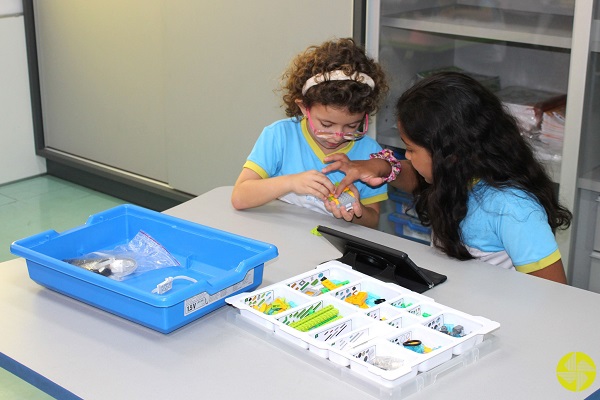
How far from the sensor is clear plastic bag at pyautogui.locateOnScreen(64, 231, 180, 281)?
1460 mm

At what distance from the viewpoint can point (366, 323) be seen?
1.27m

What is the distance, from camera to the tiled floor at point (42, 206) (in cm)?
317

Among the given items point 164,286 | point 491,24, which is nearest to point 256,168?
point 164,286

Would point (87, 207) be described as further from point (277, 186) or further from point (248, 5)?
point (277, 186)

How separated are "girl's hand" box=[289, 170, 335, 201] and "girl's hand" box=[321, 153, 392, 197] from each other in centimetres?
5

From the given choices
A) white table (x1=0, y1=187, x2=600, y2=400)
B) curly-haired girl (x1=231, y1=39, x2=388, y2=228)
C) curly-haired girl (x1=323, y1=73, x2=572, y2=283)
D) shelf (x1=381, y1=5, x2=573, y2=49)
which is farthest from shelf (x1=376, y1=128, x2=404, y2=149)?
white table (x1=0, y1=187, x2=600, y2=400)

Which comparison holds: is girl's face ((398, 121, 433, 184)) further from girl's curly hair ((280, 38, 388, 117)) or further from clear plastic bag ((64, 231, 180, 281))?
clear plastic bag ((64, 231, 180, 281))

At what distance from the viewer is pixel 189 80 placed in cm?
301

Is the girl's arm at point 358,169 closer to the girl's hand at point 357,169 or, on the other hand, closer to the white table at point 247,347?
the girl's hand at point 357,169

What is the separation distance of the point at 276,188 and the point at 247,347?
0.59 metres

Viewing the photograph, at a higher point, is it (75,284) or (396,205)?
(75,284)

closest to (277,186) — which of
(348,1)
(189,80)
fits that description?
(348,1)

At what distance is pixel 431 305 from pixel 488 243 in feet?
1.17

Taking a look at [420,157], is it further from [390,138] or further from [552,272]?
[390,138]
